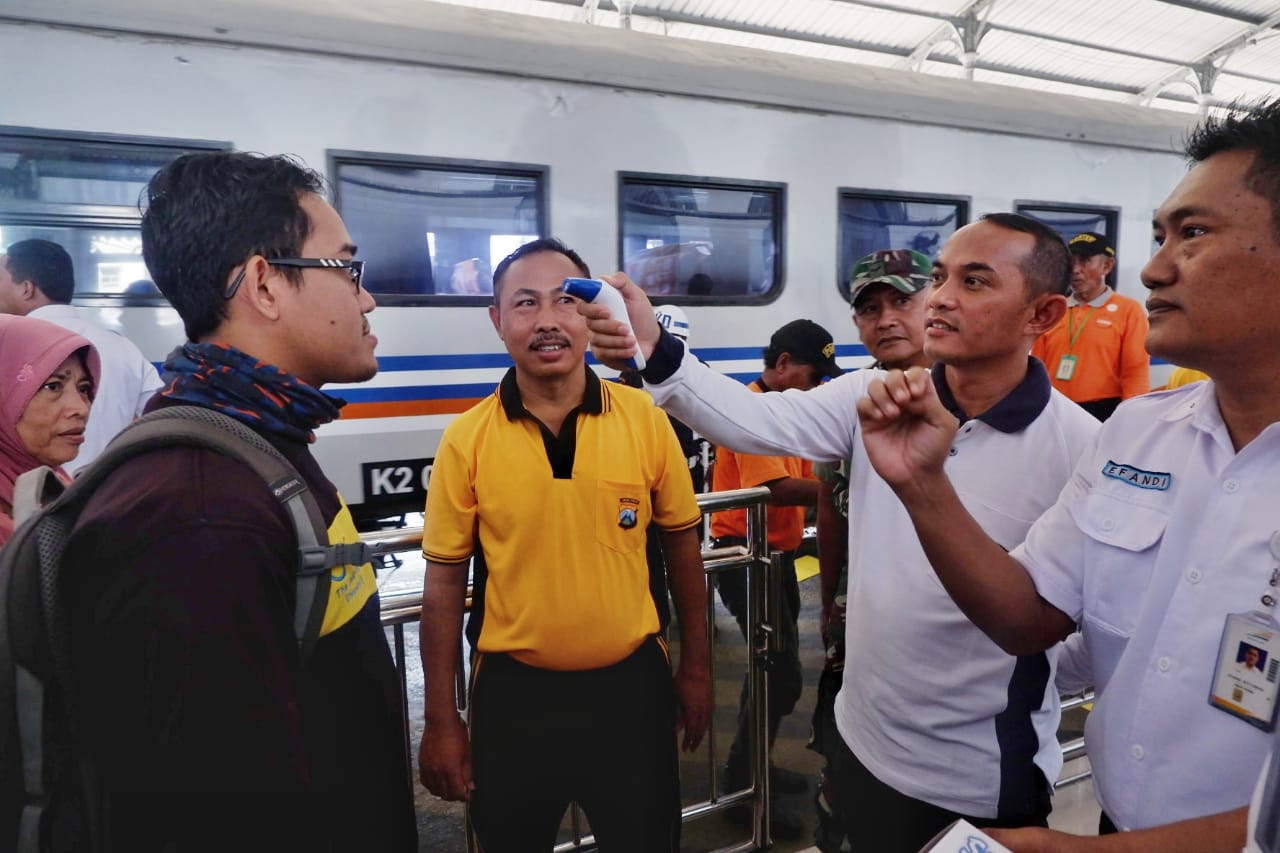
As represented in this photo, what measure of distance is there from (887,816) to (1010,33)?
49.2 ft

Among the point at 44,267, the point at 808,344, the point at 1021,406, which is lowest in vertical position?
the point at 1021,406

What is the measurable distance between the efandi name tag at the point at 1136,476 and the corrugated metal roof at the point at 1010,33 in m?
10.9

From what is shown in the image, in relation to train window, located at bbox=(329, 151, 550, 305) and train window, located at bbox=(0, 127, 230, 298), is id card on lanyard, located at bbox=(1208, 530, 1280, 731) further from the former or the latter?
train window, located at bbox=(0, 127, 230, 298)

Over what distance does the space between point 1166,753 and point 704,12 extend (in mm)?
12604

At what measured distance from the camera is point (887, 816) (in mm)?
1788

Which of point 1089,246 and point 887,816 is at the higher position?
point 1089,246

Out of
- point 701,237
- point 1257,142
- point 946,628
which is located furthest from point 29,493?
point 701,237

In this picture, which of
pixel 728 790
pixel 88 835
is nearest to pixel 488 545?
pixel 88 835

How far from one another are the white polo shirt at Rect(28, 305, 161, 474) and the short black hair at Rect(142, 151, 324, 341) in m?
2.63

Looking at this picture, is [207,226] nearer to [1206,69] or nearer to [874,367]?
[874,367]

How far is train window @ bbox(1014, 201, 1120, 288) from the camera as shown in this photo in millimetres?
5992

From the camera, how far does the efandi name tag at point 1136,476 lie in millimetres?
1316

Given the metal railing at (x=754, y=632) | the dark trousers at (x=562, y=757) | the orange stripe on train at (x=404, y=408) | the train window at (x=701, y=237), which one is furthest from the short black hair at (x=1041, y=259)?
the orange stripe on train at (x=404, y=408)

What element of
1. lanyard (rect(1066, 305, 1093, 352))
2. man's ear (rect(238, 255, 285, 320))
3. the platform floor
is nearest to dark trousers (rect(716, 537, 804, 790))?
the platform floor
